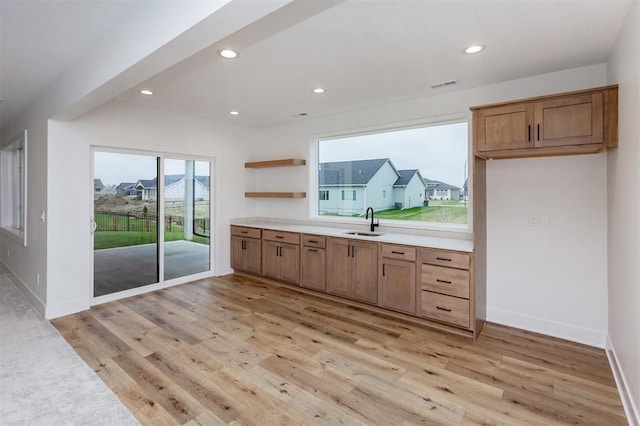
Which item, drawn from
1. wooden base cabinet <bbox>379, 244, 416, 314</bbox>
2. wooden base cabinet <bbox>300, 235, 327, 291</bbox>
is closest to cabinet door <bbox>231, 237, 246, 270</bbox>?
wooden base cabinet <bbox>300, 235, 327, 291</bbox>

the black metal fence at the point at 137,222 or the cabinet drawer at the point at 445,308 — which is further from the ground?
the black metal fence at the point at 137,222

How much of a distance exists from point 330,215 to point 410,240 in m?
1.76

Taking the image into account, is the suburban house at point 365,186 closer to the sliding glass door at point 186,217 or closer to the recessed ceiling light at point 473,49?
the recessed ceiling light at point 473,49

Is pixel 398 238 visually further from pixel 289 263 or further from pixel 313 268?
pixel 289 263

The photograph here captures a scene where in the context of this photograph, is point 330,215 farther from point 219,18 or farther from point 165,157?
point 219,18

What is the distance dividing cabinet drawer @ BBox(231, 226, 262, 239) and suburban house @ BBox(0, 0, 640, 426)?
1.3 inches

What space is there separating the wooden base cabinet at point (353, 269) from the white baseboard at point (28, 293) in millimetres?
3370

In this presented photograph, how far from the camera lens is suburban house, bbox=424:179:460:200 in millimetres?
3967

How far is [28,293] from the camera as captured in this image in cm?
431

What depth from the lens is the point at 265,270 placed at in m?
5.03

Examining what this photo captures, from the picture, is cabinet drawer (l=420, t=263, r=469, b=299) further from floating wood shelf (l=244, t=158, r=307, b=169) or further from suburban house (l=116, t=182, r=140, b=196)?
suburban house (l=116, t=182, r=140, b=196)

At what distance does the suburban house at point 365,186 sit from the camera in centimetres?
439

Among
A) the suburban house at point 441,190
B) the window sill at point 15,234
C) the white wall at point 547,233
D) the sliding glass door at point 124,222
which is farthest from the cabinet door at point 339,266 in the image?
the window sill at point 15,234

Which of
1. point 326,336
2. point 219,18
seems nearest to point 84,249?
point 326,336
